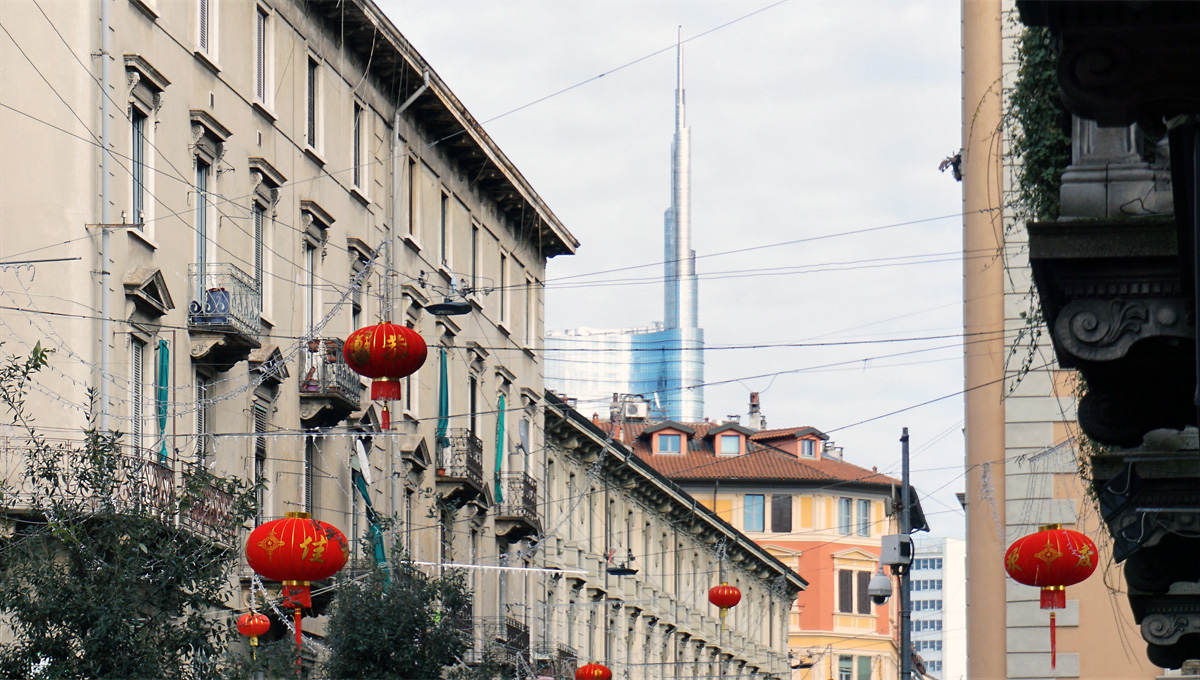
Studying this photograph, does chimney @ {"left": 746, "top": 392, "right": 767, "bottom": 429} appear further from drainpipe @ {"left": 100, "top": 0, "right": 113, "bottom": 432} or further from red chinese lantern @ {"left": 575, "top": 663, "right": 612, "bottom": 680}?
drainpipe @ {"left": 100, "top": 0, "right": 113, "bottom": 432}

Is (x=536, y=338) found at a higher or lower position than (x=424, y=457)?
higher

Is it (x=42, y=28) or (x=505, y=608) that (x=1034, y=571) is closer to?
(x=42, y=28)

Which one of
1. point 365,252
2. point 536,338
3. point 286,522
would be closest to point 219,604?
point 286,522

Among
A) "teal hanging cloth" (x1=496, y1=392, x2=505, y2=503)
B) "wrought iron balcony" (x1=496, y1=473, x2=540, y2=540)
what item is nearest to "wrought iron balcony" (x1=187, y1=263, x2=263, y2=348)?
"teal hanging cloth" (x1=496, y1=392, x2=505, y2=503)

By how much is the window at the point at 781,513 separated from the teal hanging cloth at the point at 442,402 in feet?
188

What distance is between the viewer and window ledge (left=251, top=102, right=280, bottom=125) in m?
31.8

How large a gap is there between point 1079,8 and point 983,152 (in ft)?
55.8

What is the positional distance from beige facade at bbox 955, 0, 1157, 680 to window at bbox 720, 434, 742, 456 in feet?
245

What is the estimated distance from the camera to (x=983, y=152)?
2381cm

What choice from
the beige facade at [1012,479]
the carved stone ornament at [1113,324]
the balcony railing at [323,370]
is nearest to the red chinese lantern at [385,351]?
the beige facade at [1012,479]

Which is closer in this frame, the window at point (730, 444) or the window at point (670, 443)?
the window at point (670, 443)

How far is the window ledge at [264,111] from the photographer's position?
104ft

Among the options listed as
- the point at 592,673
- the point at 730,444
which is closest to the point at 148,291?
the point at 592,673

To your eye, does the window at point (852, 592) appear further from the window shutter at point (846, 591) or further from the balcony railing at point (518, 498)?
the balcony railing at point (518, 498)
